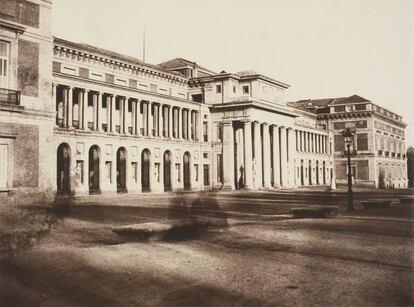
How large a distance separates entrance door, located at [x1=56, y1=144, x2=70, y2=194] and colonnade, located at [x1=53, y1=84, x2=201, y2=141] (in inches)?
95.1

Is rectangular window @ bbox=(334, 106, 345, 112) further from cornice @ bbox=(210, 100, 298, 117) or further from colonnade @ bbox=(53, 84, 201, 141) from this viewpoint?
colonnade @ bbox=(53, 84, 201, 141)

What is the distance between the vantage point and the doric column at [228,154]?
56062 mm

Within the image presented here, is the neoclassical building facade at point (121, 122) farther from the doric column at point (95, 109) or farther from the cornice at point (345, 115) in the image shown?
the cornice at point (345, 115)

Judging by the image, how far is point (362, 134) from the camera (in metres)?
84.8

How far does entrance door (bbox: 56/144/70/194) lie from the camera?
39188 millimetres

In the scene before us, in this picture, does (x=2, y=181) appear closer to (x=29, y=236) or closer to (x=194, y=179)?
(x=29, y=236)

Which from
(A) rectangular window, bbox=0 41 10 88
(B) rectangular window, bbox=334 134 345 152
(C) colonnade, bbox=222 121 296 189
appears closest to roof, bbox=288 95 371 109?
(B) rectangular window, bbox=334 134 345 152

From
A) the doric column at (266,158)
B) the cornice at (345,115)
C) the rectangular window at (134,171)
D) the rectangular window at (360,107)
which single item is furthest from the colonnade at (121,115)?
the rectangular window at (360,107)

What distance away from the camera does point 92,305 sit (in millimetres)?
5871

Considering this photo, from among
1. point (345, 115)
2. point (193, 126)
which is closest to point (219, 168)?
point (193, 126)

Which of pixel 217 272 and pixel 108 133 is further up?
pixel 108 133

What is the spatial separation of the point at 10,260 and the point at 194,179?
45.2 m

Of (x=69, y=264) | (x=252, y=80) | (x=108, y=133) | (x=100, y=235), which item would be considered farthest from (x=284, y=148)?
(x=69, y=264)

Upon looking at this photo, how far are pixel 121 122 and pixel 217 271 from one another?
39.5 metres
